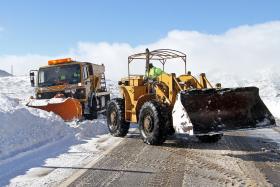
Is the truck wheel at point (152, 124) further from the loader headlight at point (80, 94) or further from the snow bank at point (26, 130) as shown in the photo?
the loader headlight at point (80, 94)

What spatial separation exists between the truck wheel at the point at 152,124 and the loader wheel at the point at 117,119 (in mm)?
1375

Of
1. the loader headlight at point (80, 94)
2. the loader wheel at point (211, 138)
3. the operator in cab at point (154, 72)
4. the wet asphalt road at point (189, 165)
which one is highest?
the operator in cab at point (154, 72)

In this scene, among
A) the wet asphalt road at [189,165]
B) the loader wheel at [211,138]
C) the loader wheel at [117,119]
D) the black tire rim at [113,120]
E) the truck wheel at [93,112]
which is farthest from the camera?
the truck wheel at [93,112]

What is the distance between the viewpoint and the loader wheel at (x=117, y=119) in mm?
11555

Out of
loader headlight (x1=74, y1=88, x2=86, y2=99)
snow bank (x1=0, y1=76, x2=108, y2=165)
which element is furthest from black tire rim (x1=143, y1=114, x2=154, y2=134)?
loader headlight (x1=74, y1=88, x2=86, y2=99)

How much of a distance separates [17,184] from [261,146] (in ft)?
17.1

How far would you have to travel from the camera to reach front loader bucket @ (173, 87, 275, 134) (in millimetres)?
8898

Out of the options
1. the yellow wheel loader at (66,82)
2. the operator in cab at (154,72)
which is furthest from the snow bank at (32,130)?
the yellow wheel loader at (66,82)

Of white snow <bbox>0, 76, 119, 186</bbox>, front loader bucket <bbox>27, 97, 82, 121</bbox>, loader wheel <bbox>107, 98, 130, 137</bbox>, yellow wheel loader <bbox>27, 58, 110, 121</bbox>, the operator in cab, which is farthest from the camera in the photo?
yellow wheel loader <bbox>27, 58, 110, 121</bbox>

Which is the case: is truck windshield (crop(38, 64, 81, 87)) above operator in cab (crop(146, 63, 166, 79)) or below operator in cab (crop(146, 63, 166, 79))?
above

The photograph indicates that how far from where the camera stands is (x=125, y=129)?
1161cm

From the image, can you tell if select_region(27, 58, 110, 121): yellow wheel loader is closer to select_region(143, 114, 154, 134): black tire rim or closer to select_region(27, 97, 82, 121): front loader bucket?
select_region(27, 97, 82, 121): front loader bucket

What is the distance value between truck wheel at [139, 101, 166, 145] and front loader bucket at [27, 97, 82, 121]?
4.86 meters

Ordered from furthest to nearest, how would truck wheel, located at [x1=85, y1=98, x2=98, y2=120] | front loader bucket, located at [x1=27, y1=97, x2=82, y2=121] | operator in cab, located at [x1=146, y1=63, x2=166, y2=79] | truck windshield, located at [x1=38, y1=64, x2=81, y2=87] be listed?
truck wheel, located at [x1=85, y1=98, x2=98, y2=120] → truck windshield, located at [x1=38, y1=64, x2=81, y2=87] → front loader bucket, located at [x1=27, y1=97, x2=82, y2=121] → operator in cab, located at [x1=146, y1=63, x2=166, y2=79]
